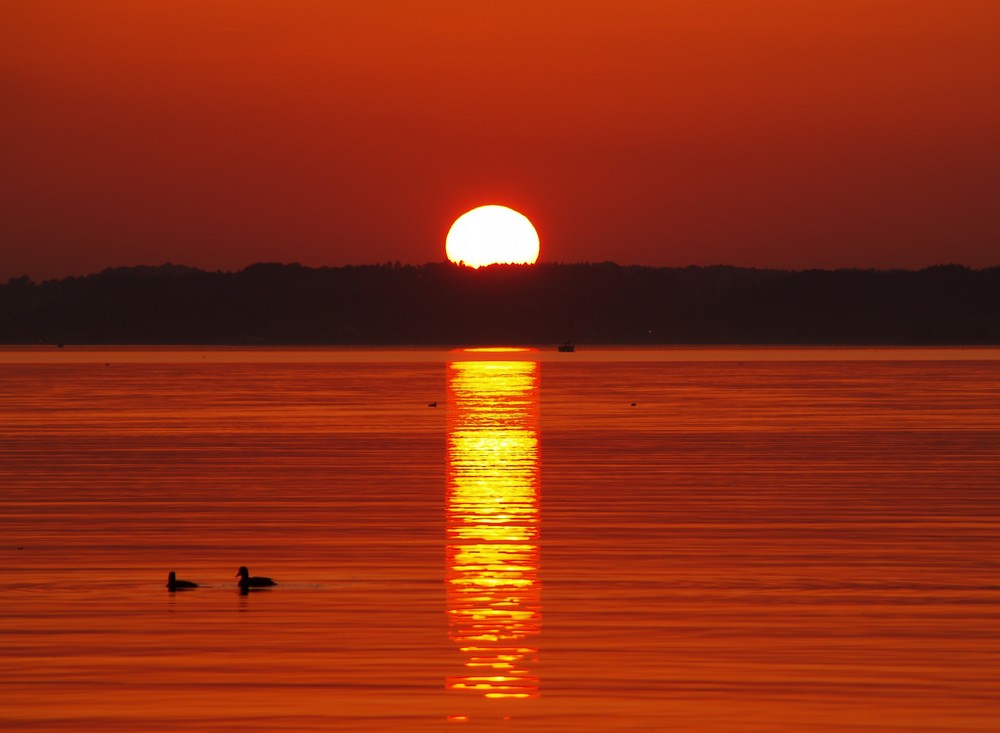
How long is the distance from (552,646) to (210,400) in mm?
60484

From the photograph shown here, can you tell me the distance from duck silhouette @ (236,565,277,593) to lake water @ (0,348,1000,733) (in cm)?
32

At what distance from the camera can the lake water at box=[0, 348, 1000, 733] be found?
1456cm

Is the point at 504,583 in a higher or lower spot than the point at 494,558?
lower

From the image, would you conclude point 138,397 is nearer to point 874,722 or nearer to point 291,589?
point 291,589

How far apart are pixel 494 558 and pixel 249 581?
4.15 meters


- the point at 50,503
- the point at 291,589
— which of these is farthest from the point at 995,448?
the point at 291,589

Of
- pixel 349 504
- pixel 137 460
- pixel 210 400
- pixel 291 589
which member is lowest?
pixel 291 589

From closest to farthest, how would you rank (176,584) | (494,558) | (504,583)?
(176,584), (504,583), (494,558)

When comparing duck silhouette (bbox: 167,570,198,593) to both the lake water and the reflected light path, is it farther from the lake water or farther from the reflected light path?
the reflected light path

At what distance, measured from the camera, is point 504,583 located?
2119cm

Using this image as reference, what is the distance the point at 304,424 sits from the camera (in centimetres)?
5638

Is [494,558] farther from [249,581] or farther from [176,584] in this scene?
[176,584]

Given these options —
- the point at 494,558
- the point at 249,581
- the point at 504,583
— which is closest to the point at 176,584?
the point at 249,581

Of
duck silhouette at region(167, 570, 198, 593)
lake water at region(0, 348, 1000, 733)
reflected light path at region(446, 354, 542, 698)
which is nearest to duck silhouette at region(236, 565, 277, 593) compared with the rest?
lake water at region(0, 348, 1000, 733)
